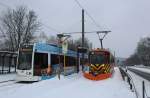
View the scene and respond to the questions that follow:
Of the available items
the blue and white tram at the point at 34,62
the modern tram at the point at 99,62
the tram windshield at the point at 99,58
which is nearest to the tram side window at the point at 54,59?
the blue and white tram at the point at 34,62

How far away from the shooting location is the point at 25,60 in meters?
29.0

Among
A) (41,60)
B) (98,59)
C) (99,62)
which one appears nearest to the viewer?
(41,60)

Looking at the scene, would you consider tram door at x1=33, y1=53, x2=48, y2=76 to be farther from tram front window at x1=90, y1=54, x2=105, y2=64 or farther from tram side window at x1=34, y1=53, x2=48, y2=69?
tram front window at x1=90, y1=54, x2=105, y2=64

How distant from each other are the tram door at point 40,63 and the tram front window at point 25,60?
0.48m

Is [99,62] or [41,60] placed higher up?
[41,60]

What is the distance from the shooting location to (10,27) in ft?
213

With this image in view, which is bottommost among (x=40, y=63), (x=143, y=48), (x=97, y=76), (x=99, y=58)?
(x=97, y=76)

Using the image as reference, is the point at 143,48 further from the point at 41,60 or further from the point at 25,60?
the point at 25,60

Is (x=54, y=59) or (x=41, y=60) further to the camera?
(x=54, y=59)

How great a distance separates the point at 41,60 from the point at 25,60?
1358 mm

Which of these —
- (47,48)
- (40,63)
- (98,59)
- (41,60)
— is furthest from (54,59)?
(98,59)

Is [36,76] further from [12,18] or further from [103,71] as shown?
[12,18]

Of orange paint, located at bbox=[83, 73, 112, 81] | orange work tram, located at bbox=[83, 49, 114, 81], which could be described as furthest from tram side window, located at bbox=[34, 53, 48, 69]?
orange work tram, located at bbox=[83, 49, 114, 81]

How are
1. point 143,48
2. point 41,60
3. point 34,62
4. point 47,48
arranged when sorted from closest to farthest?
point 34,62 → point 41,60 → point 47,48 → point 143,48
